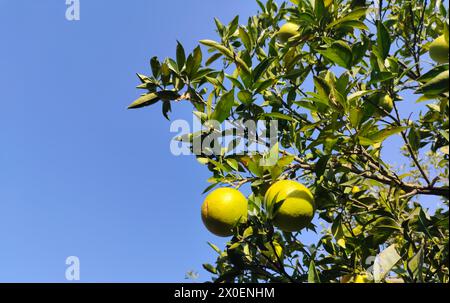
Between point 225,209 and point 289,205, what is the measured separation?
→ 27 cm

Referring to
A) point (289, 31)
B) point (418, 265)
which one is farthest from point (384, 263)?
point (289, 31)

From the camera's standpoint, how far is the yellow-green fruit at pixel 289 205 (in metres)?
1.52

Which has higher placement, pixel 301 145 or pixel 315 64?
pixel 315 64

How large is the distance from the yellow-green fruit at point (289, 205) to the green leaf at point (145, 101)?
2.61 feet

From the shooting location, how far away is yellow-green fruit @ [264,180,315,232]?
1.52m

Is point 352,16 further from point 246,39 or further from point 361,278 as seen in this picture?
point 361,278

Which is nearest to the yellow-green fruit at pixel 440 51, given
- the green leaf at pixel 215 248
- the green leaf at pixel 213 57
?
the green leaf at pixel 213 57

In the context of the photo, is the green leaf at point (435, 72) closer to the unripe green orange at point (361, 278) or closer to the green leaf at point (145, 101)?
the unripe green orange at point (361, 278)

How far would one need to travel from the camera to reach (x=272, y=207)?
149cm

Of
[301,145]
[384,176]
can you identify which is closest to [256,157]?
[301,145]

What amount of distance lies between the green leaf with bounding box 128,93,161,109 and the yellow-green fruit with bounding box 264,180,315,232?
0.80 metres

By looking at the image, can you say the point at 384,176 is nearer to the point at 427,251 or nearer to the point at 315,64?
the point at 427,251

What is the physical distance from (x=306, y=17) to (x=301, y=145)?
64 cm
